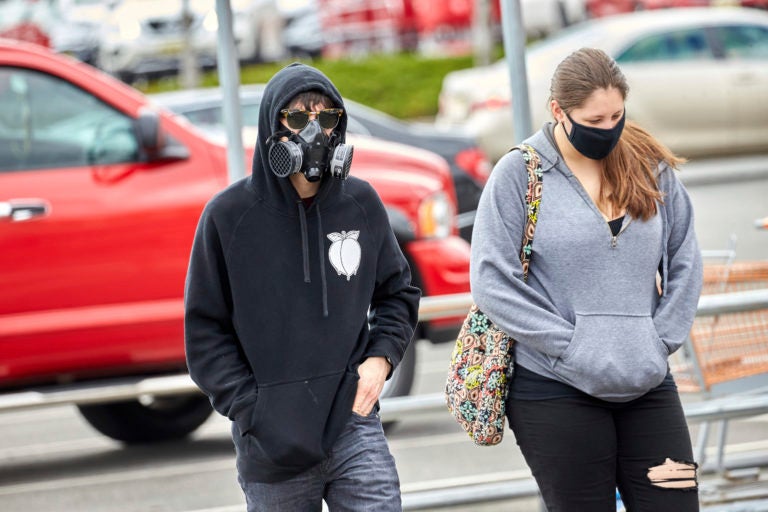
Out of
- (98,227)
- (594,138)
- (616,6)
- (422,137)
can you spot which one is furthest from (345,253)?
(616,6)

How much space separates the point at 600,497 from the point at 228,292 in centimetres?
→ 113

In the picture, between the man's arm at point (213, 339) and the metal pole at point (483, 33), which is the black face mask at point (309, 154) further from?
the metal pole at point (483, 33)

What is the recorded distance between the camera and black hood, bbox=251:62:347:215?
329 cm

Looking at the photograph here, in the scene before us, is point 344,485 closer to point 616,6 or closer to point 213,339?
point 213,339

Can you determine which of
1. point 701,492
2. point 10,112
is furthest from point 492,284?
point 10,112

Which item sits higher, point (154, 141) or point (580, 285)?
point (580, 285)

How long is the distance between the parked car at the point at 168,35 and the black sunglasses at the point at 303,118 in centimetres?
1539

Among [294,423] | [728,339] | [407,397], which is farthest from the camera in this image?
[407,397]

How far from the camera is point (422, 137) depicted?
11141 millimetres

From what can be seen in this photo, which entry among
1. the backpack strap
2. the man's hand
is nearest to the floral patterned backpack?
the backpack strap

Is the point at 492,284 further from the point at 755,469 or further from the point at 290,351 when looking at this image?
the point at 755,469

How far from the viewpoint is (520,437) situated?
3582mm

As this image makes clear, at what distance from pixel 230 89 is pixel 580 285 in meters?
1.89

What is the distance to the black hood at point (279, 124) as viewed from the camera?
329 centimetres
